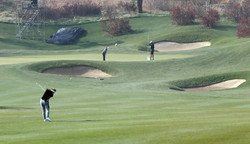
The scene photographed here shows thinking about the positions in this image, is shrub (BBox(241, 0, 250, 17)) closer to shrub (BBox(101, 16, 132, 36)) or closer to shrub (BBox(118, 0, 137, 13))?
shrub (BBox(101, 16, 132, 36))

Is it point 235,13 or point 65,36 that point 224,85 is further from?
point 235,13

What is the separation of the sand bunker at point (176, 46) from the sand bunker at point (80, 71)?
30.1 m

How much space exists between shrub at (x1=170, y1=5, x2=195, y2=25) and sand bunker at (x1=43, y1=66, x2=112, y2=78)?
40.5 metres

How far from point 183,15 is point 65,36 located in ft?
70.2

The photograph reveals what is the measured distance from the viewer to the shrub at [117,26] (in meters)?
97.4

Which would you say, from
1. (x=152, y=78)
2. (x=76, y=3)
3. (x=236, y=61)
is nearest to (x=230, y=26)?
(x=76, y=3)

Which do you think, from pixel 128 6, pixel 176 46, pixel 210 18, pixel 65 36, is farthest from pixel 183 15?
pixel 65 36

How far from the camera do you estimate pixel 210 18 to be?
303ft

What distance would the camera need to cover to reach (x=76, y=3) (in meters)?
107

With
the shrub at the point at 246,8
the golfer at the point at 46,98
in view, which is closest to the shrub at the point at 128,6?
the shrub at the point at 246,8

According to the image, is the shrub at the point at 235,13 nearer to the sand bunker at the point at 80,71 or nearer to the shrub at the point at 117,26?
the shrub at the point at 117,26

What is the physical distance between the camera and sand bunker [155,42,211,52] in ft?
282

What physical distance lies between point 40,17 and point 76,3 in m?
10.6

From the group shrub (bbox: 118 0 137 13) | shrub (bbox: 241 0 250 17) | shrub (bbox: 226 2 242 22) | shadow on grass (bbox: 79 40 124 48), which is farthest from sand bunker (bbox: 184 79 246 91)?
shrub (bbox: 118 0 137 13)
